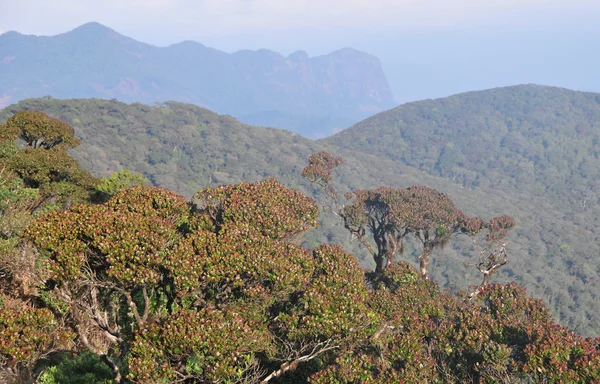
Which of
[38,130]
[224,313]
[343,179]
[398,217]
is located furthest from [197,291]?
[343,179]

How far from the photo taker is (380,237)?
28703 millimetres

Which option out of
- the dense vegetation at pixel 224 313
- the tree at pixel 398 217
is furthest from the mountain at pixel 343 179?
the dense vegetation at pixel 224 313

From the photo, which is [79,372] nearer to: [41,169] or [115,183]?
[115,183]

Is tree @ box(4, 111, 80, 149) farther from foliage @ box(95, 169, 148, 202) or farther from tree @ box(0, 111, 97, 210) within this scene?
foliage @ box(95, 169, 148, 202)

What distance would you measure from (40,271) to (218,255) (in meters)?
4.97

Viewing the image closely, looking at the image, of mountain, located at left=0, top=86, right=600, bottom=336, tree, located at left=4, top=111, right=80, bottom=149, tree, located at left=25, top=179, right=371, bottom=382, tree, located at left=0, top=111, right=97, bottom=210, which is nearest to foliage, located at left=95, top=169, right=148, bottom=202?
tree, located at left=0, top=111, right=97, bottom=210

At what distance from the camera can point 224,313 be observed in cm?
1268

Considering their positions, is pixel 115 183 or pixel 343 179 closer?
pixel 115 183

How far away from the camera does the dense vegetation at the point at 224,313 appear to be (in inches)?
442

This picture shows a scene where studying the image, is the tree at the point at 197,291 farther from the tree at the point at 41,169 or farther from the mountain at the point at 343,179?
the mountain at the point at 343,179

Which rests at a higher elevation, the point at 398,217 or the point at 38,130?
the point at 38,130

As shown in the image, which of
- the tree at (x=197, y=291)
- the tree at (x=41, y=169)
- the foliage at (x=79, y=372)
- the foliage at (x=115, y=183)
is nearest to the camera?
the tree at (x=197, y=291)

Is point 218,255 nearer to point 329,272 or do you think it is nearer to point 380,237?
point 329,272

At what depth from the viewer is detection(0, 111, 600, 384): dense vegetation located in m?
11.2
